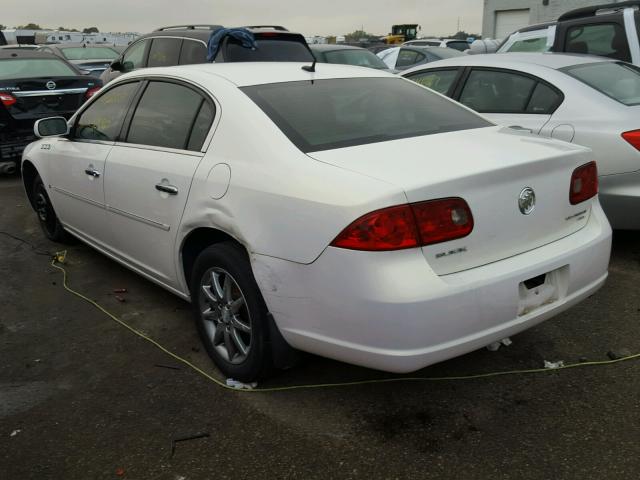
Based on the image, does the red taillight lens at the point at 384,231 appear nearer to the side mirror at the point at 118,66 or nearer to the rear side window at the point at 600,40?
the rear side window at the point at 600,40

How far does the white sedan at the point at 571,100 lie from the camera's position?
169 inches

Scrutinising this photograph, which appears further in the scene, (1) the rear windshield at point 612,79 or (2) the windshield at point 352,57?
(2) the windshield at point 352,57

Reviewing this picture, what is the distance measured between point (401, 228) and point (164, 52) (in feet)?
24.3

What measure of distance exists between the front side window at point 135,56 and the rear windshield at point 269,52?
224 centimetres

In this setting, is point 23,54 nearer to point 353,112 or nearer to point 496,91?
point 496,91

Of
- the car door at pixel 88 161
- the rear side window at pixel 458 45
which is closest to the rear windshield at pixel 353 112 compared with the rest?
the car door at pixel 88 161

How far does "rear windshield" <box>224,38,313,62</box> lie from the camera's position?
25.2ft

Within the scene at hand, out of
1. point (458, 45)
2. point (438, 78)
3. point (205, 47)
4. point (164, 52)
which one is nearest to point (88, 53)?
point (164, 52)

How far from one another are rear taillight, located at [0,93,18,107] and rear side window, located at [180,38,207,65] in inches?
86.9

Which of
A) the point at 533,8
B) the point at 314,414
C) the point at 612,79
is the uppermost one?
the point at 612,79

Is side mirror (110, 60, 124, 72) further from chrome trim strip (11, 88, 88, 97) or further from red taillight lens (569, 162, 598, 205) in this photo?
red taillight lens (569, 162, 598, 205)

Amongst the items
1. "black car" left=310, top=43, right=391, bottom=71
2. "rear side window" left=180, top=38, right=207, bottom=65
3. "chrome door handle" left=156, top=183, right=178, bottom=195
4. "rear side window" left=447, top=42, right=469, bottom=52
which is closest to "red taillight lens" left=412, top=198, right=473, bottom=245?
"chrome door handle" left=156, top=183, right=178, bottom=195

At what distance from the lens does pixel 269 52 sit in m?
8.13

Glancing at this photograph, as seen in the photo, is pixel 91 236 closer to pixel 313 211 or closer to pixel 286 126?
pixel 286 126
